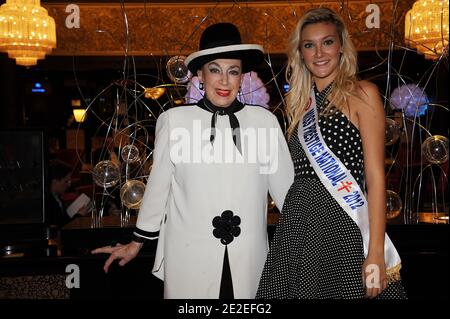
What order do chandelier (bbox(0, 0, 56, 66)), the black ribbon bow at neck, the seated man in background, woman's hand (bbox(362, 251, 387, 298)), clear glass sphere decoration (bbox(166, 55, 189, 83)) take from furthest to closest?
chandelier (bbox(0, 0, 56, 66)), the seated man in background, clear glass sphere decoration (bbox(166, 55, 189, 83)), the black ribbon bow at neck, woman's hand (bbox(362, 251, 387, 298))

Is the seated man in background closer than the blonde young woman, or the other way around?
the blonde young woman

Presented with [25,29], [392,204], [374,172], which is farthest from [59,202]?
[374,172]

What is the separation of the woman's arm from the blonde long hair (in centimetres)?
7

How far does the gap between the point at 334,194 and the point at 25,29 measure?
346cm

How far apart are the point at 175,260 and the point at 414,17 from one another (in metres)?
3.01

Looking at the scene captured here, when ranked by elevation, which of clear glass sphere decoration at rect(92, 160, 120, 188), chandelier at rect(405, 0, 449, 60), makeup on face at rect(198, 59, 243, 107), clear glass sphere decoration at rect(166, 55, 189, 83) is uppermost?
chandelier at rect(405, 0, 449, 60)

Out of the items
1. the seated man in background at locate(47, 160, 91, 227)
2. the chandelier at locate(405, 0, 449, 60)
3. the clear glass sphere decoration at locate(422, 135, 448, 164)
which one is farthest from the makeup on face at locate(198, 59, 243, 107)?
the chandelier at locate(405, 0, 449, 60)

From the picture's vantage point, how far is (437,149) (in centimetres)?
269

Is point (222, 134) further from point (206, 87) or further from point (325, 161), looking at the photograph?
point (325, 161)

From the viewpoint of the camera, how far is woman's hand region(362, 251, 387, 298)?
1.56m

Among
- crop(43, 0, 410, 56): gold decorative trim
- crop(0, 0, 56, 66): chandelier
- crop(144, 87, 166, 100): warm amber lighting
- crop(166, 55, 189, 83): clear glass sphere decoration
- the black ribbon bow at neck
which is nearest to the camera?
the black ribbon bow at neck

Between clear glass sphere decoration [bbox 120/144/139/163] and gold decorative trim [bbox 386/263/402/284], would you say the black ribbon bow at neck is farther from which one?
clear glass sphere decoration [bbox 120/144/139/163]

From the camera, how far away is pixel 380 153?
160cm

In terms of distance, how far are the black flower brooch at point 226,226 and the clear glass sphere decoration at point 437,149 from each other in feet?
4.37
